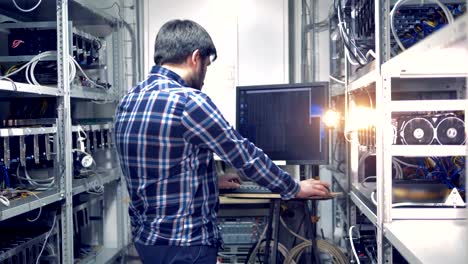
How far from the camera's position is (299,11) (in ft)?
10.4

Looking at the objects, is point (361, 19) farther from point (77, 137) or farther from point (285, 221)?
point (77, 137)

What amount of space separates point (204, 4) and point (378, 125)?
1.75m

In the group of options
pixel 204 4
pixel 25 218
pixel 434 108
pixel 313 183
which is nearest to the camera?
pixel 434 108

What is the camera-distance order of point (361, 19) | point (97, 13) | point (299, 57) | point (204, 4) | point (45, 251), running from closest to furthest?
point (361, 19) → point (45, 251) → point (97, 13) → point (204, 4) → point (299, 57)

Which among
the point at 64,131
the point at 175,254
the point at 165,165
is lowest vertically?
the point at 175,254

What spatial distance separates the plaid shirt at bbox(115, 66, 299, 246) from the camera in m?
1.40

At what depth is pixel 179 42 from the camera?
5.04 ft

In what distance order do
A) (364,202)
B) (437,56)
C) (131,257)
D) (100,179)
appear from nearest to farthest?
(437,56) → (364,202) → (100,179) → (131,257)

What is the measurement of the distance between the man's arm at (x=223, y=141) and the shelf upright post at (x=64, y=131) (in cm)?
101

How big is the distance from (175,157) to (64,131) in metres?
0.98

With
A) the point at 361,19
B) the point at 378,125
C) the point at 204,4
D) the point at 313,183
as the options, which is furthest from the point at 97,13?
the point at 378,125

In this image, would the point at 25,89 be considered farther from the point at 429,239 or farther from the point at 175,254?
the point at 429,239

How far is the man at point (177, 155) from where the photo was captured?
1408 millimetres

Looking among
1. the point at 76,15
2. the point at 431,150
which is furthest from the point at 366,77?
the point at 76,15
